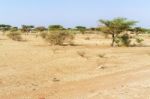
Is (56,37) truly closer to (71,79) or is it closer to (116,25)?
(116,25)

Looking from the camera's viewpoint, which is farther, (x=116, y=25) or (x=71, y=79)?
(x=116, y=25)

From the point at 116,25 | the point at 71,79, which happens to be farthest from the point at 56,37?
the point at 71,79

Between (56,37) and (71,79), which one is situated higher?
(56,37)

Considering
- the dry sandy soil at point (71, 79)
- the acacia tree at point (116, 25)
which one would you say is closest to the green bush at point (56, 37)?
the acacia tree at point (116, 25)

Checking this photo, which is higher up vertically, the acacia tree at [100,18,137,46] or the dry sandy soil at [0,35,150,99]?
the acacia tree at [100,18,137,46]

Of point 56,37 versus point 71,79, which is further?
point 56,37

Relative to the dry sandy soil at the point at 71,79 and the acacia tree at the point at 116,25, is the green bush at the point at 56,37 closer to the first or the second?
the acacia tree at the point at 116,25

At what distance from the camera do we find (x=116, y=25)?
122ft

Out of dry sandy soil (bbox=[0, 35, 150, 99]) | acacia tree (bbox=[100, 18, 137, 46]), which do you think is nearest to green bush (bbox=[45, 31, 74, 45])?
acacia tree (bbox=[100, 18, 137, 46])

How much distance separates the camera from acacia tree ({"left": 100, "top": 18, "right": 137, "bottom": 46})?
37.4 meters

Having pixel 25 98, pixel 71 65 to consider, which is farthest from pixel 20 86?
pixel 71 65

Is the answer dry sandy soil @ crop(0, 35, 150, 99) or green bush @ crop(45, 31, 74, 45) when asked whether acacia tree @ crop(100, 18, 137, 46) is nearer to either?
green bush @ crop(45, 31, 74, 45)

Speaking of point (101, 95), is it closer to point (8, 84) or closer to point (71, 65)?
point (8, 84)

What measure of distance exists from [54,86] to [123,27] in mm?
25069
